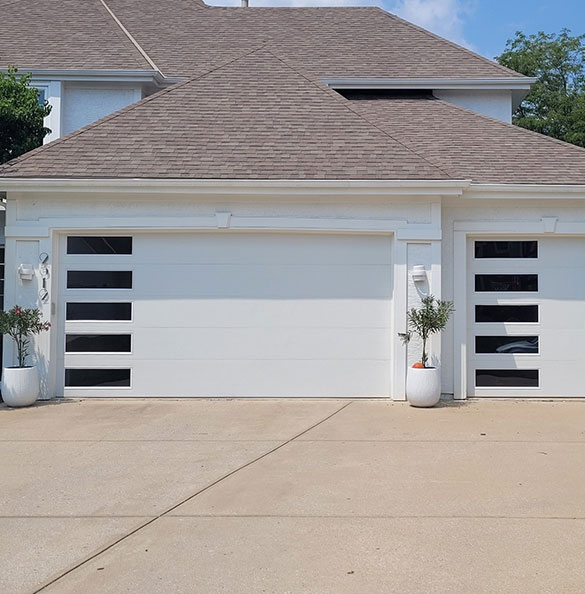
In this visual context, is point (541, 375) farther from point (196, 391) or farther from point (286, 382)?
point (196, 391)

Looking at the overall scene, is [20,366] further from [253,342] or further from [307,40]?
[307,40]

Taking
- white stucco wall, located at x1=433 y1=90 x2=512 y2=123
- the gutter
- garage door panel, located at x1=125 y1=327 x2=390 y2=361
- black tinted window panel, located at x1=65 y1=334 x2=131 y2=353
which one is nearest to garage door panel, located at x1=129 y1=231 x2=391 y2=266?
the gutter

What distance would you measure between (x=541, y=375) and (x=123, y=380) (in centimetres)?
632

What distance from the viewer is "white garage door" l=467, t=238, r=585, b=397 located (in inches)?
392

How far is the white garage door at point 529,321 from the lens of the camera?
995 centimetres

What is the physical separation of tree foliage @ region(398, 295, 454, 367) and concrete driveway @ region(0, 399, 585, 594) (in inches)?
49.2

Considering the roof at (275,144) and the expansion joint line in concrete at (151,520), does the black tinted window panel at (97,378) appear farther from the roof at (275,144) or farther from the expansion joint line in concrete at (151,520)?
the expansion joint line in concrete at (151,520)

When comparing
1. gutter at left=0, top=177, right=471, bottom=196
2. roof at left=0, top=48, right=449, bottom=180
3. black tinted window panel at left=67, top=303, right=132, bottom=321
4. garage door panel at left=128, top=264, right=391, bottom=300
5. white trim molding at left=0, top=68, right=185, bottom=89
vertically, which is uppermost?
white trim molding at left=0, top=68, right=185, bottom=89

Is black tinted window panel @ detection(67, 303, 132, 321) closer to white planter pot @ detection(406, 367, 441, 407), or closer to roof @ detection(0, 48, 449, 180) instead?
roof @ detection(0, 48, 449, 180)

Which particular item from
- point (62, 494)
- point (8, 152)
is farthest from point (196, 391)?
point (8, 152)

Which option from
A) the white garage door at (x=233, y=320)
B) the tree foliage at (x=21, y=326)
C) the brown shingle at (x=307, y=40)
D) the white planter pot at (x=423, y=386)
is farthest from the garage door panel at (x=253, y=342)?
the brown shingle at (x=307, y=40)

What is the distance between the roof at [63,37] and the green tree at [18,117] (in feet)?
11.6

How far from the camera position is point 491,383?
1002cm

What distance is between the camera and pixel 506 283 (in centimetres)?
1005
